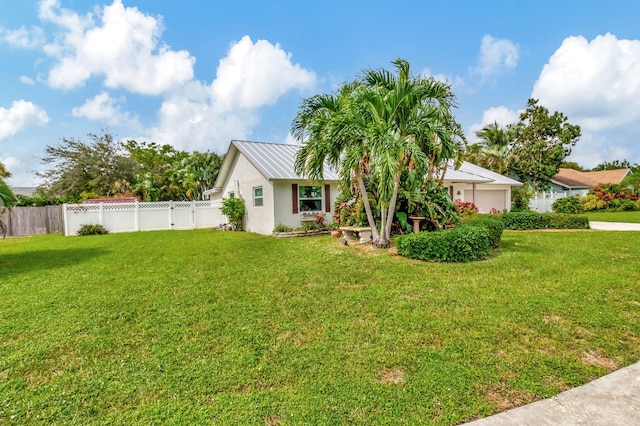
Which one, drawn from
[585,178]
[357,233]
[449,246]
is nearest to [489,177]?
Answer: [357,233]

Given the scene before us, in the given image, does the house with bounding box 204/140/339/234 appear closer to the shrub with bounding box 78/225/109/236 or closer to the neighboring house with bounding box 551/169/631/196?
the shrub with bounding box 78/225/109/236

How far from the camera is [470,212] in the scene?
42.2 feet

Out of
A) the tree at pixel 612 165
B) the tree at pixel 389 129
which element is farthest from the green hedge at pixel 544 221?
the tree at pixel 612 165

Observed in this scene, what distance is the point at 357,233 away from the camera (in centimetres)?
995

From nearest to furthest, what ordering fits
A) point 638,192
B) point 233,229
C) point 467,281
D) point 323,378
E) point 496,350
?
point 323,378
point 496,350
point 467,281
point 233,229
point 638,192

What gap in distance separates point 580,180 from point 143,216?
3881 centimetres

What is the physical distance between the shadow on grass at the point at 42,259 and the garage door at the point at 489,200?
68.8 feet

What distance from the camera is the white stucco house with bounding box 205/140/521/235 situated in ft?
42.4

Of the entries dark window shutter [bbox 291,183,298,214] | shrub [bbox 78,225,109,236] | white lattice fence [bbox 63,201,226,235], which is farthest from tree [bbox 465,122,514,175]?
shrub [bbox 78,225,109,236]

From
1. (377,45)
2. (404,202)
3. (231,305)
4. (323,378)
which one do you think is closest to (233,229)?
(404,202)

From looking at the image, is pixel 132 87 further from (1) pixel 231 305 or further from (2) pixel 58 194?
(1) pixel 231 305

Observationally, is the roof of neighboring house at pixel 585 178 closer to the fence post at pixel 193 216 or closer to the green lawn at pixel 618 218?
the green lawn at pixel 618 218

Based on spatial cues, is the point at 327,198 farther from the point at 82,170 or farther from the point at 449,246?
the point at 82,170

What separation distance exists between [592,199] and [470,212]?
52.9 feet
